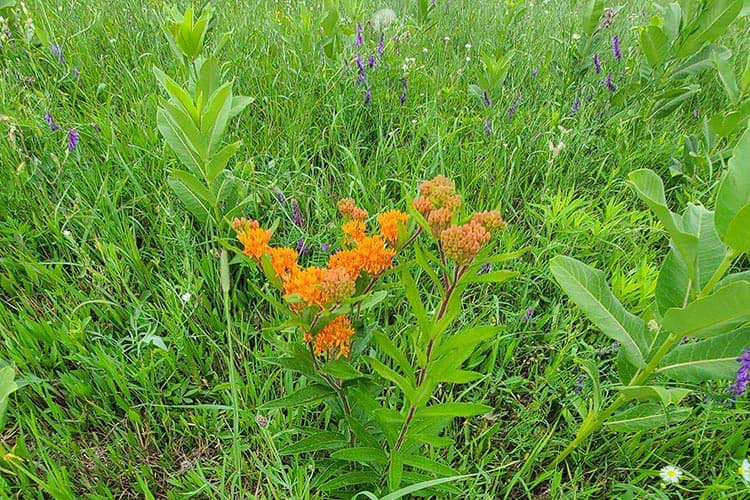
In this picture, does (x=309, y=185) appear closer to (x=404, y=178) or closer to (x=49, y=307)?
(x=404, y=178)

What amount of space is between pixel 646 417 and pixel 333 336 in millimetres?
760

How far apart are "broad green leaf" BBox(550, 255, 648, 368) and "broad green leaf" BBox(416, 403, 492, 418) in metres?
0.30

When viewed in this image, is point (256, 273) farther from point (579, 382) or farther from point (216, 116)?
point (579, 382)

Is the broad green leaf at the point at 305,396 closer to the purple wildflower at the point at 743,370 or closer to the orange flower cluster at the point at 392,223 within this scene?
the orange flower cluster at the point at 392,223

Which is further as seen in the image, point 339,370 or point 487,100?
point 487,100

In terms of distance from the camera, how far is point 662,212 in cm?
91

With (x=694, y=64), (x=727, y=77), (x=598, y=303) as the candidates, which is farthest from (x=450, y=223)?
(x=694, y=64)

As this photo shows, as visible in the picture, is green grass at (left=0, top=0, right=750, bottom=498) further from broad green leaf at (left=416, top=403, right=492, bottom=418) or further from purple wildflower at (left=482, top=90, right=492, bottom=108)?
broad green leaf at (left=416, top=403, right=492, bottom=418)

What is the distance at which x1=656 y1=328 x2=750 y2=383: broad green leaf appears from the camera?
107 cm

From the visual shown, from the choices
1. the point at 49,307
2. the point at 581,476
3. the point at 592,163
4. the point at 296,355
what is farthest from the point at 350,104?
the point at 581,476

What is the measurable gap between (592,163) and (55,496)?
7.49 ft

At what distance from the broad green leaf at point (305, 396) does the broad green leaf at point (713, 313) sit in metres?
0.69

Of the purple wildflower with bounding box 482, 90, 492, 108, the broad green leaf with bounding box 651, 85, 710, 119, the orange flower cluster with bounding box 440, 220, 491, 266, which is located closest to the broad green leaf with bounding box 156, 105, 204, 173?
the orange flower cluster with bounding box 440, 220, 491, 266

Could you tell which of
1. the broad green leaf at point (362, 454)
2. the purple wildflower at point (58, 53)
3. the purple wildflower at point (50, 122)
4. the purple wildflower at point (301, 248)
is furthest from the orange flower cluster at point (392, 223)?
A: the purple wildflower at point (58, 53)
